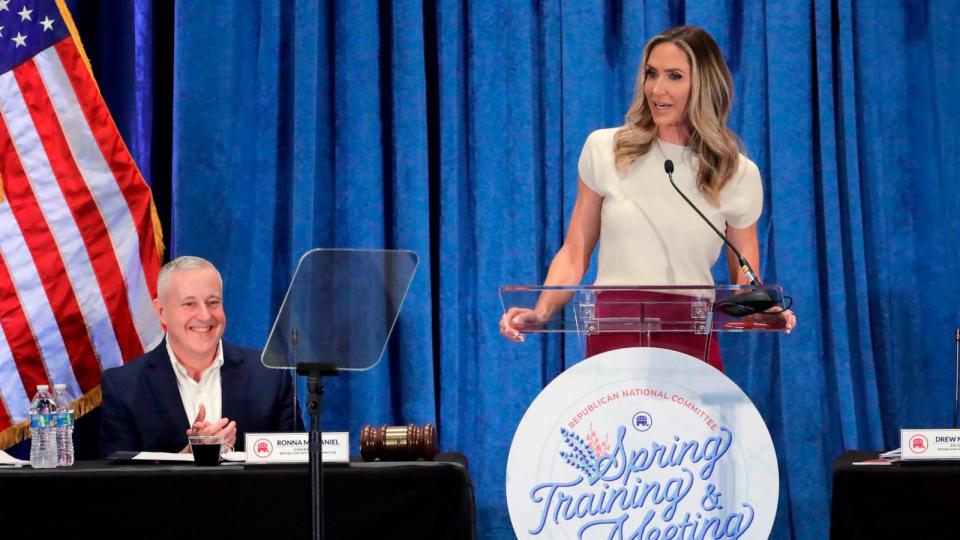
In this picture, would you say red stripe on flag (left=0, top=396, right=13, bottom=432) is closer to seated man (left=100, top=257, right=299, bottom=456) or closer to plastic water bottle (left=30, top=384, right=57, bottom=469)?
seated man (left=100, top=257, right=299, bottom=456)

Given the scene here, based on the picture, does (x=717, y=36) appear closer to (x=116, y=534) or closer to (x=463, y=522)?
(x=463, y=522)

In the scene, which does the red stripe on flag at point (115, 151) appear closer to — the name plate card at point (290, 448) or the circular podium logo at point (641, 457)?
the name plate card at point (290, 448)

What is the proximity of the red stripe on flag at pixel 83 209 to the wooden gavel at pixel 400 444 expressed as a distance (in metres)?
1.76

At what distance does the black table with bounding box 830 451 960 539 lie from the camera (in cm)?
275

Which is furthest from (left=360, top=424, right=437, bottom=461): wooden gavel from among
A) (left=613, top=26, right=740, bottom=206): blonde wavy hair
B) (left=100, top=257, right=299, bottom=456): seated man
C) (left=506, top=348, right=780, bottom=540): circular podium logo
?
(left=613, top=26, right=740, bottom=206): blonde wavy hair

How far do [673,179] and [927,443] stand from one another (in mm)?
913

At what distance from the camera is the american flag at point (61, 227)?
4.20 m

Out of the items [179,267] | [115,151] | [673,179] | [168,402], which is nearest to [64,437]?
[168,402]

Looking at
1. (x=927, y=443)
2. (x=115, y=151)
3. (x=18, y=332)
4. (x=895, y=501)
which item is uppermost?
(x=115, y=151)

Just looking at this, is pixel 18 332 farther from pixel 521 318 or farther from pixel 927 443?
pixel 927 443

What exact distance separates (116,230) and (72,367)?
0.51 meters

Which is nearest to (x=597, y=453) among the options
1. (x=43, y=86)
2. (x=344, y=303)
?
(x=344, y=303)

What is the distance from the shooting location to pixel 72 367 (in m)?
4.23

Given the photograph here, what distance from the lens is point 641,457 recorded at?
99.8 inches
